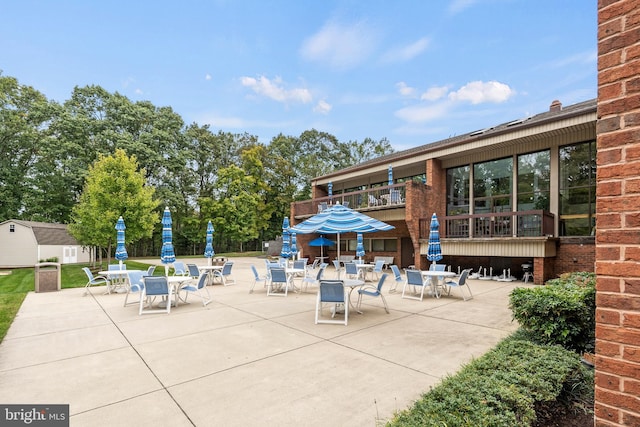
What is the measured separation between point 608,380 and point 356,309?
6195 millimetres

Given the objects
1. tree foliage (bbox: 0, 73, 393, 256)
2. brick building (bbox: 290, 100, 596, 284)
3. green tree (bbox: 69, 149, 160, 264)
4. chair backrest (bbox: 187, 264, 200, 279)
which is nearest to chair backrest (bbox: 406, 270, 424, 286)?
brick building (bbox: 290, 100, 596, 284)

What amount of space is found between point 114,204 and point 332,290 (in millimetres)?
13321

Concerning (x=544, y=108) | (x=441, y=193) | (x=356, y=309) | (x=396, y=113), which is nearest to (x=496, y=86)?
(x=396, y=113)

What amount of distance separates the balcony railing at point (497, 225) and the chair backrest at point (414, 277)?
5.62m

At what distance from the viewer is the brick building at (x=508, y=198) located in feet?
38.5

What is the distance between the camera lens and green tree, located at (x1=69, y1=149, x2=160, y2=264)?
14938 mm

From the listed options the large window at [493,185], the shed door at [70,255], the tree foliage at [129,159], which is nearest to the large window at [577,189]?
the large window at [493,185]

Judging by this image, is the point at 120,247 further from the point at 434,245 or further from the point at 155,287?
the point at 434,245

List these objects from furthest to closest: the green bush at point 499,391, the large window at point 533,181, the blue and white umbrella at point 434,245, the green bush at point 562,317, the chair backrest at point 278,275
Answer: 1. the large window at point 533,181
2. the blue and white umbrella at point 434,245
3. the chair backrest at point 278,275
4. the green bush at point 562,317
5. the green bush at point 499,391

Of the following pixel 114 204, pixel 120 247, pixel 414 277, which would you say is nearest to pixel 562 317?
pixel 414 277

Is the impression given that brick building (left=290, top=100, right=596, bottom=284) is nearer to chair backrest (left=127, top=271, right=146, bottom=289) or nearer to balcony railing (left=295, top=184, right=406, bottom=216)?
balcony railing (left=295, top=184, right=406, bottom=216)

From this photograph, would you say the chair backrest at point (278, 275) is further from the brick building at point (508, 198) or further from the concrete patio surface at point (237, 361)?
the brick building at point (508, 198)

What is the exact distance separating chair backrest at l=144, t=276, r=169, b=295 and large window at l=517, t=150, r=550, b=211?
14189 millimetres

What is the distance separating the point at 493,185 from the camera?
48.8 feet
